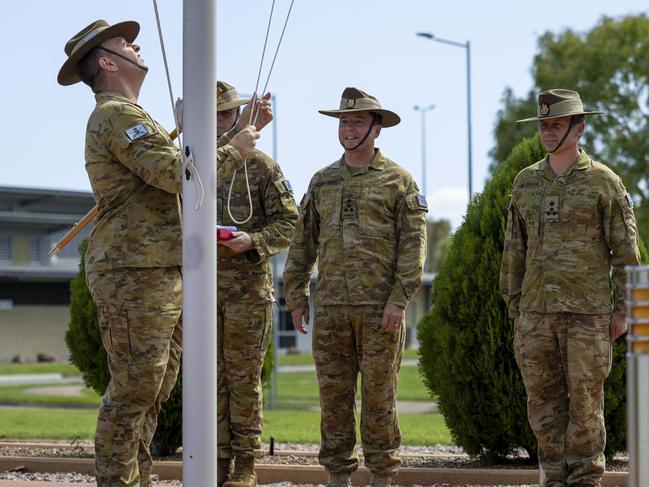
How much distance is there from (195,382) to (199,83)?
137 centimetres

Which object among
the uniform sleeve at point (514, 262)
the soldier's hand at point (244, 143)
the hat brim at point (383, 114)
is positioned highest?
the hat brim at point (383, 114)

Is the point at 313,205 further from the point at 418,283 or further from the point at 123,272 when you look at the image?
the point at 123,272

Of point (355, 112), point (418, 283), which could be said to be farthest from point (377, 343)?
point (355, 112)

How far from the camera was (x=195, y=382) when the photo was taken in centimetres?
514

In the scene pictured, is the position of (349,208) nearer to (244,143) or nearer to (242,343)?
(242,343)

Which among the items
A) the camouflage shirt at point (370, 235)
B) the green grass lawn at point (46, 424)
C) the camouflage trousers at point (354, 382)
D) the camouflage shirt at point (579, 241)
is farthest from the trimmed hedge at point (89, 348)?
the camouflage shirt at point (579, 241)

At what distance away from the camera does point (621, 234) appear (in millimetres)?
6180

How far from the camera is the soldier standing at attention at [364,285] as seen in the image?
6.58 m

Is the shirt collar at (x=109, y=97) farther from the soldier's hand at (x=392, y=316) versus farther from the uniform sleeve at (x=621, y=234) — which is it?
the uniform sleeve at (x=621, y=234)

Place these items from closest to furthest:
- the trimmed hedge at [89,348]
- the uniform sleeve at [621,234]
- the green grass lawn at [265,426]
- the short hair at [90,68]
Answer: the short hair at [90,68]
the uniform sleeve at [621,234]
the trimmed hedge at [89,348]
the green grass lawn at [265,426]

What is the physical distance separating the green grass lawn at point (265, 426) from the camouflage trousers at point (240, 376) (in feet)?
14.7

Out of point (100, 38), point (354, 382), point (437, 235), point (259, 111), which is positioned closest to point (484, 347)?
point (354, 382)

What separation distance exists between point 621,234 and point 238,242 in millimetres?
2153

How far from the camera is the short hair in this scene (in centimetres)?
576
